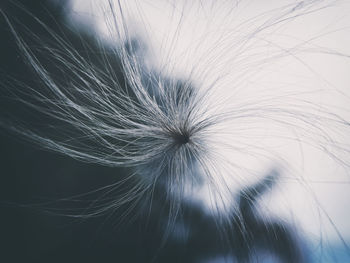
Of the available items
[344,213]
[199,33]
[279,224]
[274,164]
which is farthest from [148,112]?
[344,213]

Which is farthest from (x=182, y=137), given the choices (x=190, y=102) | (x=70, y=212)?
(x=70, y=212)

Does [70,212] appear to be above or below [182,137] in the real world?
below

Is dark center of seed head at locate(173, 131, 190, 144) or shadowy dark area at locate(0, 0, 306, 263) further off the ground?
dark center of seed head at locate(173, 131, 190, 144)

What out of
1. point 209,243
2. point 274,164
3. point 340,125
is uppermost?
point 340,125

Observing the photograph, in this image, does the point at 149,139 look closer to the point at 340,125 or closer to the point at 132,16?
the point at 132,16

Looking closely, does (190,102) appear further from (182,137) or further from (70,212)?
(70,212)

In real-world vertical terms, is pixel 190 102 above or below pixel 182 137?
above

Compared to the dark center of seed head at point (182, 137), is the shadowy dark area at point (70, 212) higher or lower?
lower

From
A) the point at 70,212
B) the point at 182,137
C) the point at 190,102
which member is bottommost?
the point at 70,212
